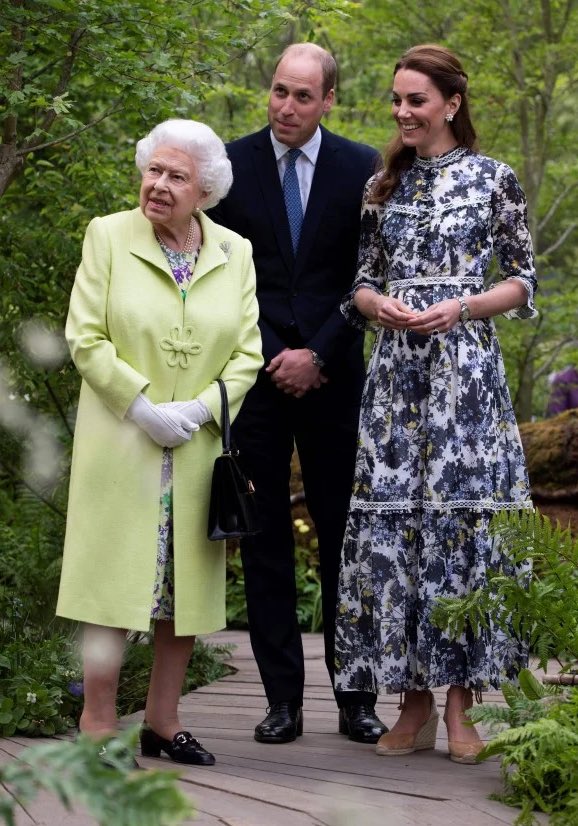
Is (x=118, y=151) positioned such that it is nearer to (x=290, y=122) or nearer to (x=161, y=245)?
(x=290, y=122)

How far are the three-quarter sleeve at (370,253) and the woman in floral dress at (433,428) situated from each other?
79 millimetres

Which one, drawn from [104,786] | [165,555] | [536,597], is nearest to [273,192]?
[165,555]

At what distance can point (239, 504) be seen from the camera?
3.86m

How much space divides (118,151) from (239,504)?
152 inches

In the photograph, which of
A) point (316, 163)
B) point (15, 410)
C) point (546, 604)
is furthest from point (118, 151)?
point (546, 604)

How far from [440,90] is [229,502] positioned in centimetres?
150

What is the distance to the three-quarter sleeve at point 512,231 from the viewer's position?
421 centimetres

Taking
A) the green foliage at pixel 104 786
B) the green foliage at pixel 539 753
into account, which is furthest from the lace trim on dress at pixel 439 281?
the green foliage at pixel 104 786

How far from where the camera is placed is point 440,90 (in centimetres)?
421

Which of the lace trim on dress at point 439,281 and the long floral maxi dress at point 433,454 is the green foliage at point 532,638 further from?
the lace trim on dress at point 439,281

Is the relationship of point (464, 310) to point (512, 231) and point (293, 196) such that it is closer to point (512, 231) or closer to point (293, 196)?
point (512, 231)

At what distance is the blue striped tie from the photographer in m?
4.69

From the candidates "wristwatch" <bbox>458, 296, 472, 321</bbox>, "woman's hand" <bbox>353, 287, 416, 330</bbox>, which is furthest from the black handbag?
"wristwatch" <bbox>458, 296, 472, 321</bbox>

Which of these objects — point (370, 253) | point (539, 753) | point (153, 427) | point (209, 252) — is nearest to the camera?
point (539, 753)
